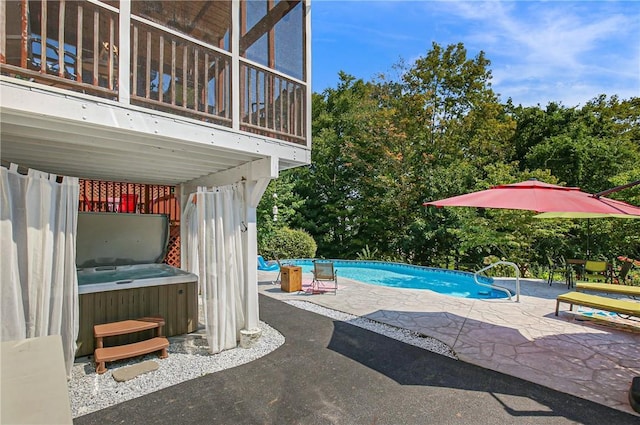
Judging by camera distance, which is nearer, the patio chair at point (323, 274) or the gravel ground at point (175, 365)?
the gravel ground at point (175, 365)

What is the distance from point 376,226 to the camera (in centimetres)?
1659

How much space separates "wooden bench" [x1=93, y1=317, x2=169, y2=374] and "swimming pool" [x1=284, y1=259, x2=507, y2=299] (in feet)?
27.1

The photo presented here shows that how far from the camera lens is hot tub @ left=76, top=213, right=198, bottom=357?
462cm

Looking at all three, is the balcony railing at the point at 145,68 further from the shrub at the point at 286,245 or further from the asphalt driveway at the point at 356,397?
the shrub at the point at 286,245

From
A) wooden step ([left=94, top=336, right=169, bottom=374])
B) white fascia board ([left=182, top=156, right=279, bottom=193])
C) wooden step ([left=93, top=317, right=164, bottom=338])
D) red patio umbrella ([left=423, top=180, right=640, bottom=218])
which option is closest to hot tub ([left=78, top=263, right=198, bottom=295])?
wooden step ([left=93, top=317, right=164, bottom=338])

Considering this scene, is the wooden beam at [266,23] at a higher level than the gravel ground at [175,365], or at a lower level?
higher

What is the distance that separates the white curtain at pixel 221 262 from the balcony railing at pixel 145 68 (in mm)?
1186

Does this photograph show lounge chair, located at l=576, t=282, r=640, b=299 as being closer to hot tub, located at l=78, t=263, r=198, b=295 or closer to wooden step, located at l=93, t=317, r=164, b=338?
hot tub, located at l=78, t=263, r=198, b=295

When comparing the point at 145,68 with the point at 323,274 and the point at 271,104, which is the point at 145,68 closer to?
the point at 271,104

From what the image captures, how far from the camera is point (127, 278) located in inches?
217

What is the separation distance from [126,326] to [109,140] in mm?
2564

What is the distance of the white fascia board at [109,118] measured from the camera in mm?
2775

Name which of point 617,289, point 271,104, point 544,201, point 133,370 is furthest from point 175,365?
point 617,289

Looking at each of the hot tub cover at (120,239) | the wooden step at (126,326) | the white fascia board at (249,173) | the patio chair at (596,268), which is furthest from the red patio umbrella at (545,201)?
the patio chair at (596,268)
